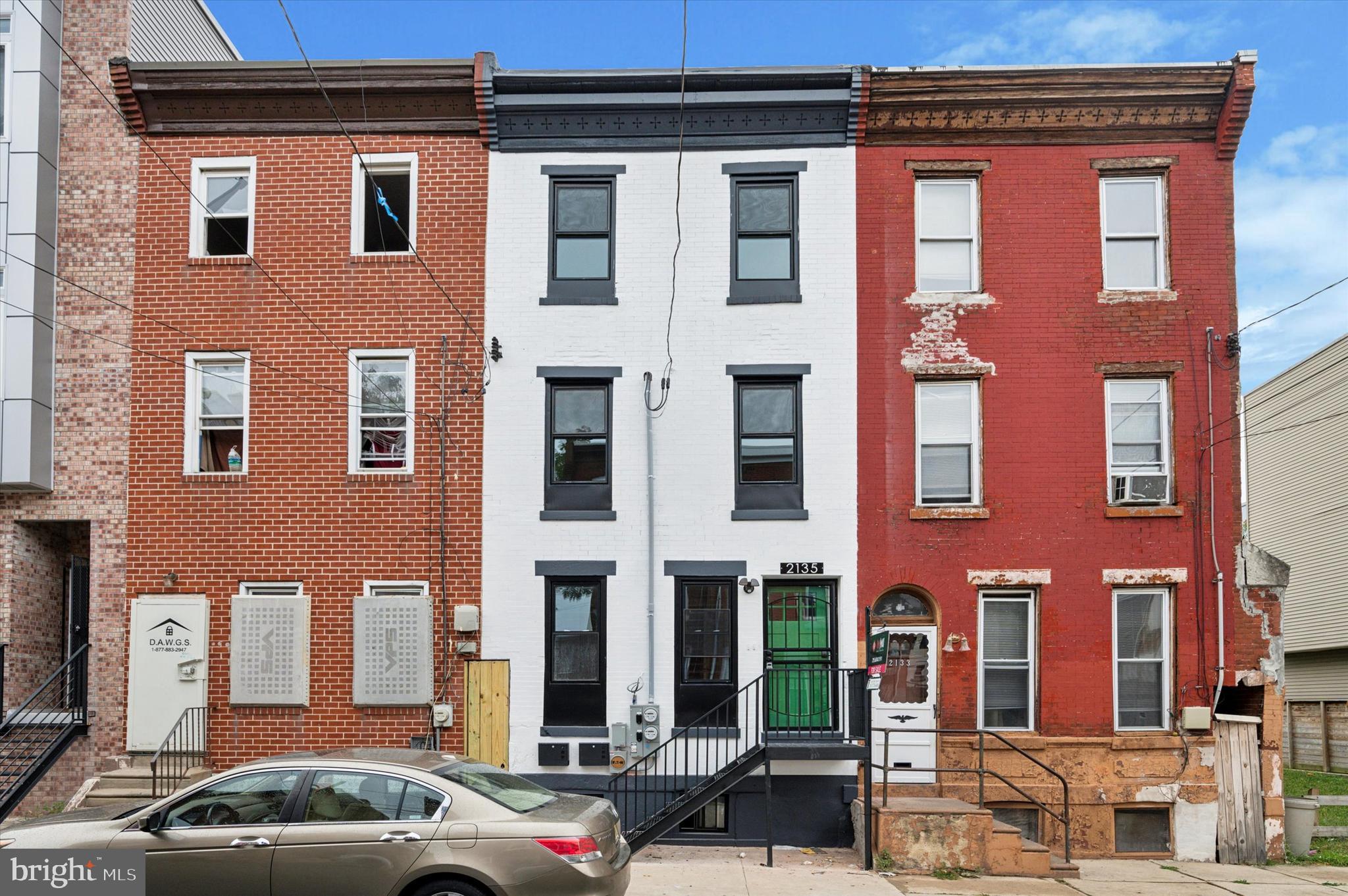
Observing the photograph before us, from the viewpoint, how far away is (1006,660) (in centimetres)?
1448

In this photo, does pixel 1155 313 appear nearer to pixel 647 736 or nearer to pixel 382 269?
pixel 647 736

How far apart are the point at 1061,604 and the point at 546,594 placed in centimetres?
676

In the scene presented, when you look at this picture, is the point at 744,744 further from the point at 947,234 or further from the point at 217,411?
the point at 217,411

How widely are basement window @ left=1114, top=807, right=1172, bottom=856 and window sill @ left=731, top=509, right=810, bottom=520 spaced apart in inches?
215

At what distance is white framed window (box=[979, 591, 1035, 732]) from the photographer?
14.4 metres

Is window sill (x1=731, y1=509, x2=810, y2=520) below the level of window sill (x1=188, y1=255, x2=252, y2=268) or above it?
below

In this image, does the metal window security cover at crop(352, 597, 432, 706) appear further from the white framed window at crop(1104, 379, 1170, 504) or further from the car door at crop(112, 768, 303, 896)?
the white framed window at crop(1104, 379, 1170, 504)

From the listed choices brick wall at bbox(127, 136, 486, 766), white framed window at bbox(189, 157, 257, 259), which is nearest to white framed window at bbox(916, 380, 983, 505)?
brick wall at bbox(127, 136, 486, 766)

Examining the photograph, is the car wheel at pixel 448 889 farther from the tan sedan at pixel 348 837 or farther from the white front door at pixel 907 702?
the white front door at pixel 907 702

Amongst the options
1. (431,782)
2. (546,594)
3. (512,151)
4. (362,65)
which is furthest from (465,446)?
(431,782)

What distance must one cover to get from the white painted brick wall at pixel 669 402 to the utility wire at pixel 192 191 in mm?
2055

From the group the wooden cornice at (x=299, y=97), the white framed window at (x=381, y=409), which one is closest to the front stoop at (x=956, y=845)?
the white framed window at (x=381, y=409)

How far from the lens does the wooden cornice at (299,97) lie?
14.8m

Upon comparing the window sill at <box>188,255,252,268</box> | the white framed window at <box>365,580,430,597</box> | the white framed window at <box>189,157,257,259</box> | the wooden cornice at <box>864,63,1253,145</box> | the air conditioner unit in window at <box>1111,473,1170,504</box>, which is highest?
the wooden cornice at <box>864,63,1253,145</box>
